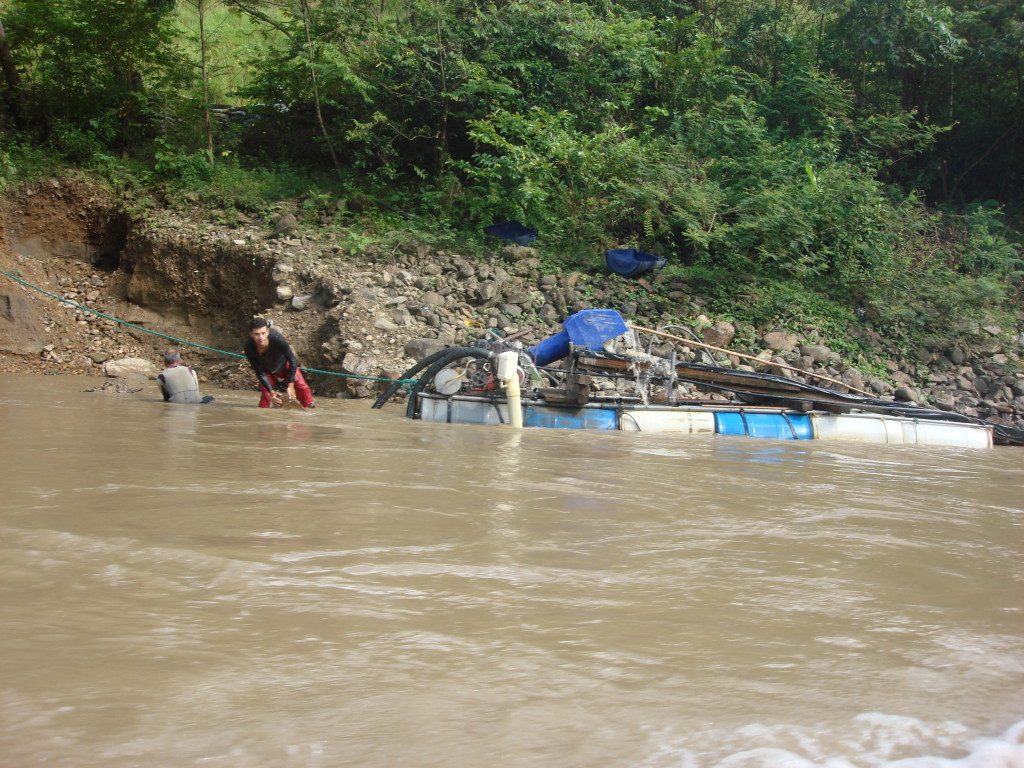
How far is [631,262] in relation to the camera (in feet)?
49.7

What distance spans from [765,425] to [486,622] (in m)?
7.38

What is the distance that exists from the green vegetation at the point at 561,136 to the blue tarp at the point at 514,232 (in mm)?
232

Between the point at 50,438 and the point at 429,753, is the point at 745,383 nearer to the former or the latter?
the point at 50,438

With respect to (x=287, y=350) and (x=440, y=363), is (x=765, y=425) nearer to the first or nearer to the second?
(x=440, y=363)

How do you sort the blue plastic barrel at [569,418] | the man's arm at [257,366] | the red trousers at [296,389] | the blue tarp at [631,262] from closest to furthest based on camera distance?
the blue plastic barrel at [569,418] < the man's arm at [257,366] < the red trousers at [296,389] < the blue tarp at [631,262]

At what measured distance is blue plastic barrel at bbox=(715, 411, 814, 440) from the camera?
30.3 feet

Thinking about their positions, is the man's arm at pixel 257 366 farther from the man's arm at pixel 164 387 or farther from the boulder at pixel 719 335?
the boulder at pixel 719 335

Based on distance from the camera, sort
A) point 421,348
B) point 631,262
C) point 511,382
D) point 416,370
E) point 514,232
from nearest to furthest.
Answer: point 511,382, point 416,370, point 421,348, point 631,262, point 514,232

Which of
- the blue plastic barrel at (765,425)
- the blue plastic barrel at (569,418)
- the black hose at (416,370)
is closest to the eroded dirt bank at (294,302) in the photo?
the black hose at (416,370)

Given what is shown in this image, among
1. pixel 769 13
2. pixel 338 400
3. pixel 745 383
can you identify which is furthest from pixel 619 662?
pixel 769 13

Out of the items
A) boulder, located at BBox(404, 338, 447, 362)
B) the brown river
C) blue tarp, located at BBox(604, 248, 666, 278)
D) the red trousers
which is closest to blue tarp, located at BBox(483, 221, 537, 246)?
blue tarp, located at BBox(604, 248, 666, 278)

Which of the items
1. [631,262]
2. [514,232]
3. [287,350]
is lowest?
[287,350]

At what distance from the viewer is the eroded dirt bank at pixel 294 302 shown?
1332 centimetres

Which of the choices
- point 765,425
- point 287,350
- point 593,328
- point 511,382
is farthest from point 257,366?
point 765,425
